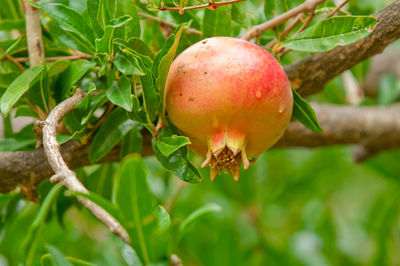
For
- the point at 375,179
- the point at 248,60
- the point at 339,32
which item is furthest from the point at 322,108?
the point at 375,179

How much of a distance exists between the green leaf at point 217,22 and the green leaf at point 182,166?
0.87ft

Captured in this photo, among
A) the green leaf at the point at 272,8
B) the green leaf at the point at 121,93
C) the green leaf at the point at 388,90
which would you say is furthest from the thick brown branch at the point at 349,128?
the green leaf at the point at 272,8

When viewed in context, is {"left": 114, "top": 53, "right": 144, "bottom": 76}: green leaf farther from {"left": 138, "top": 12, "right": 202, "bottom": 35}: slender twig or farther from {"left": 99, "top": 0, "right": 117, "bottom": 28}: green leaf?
{"left": 138, "top": 12, "right": 202, "bottom": 35}: slender twig

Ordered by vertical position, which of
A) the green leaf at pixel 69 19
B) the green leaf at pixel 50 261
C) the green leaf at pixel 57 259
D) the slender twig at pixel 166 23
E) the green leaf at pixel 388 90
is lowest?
the green leaf at pixel 388 90

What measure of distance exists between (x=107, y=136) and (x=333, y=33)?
0.43 metres

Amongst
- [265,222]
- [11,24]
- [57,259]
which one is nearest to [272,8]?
[11,24]

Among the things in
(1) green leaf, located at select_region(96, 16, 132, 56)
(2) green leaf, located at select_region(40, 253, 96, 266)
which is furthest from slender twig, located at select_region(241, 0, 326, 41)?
(2) green leaf, located at select_region(40, 253, 96, 266)

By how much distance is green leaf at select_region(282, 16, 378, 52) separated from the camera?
0.79 metres

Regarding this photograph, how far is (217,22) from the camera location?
92 cm

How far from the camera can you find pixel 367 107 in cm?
165

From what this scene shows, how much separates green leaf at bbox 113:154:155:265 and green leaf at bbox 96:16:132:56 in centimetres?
23

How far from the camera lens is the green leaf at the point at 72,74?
875 millimetres

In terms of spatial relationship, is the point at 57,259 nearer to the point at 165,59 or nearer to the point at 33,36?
the point at 165,59

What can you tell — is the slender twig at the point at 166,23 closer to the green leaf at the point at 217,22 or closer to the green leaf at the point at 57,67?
the green leaf at the point at 217,22
